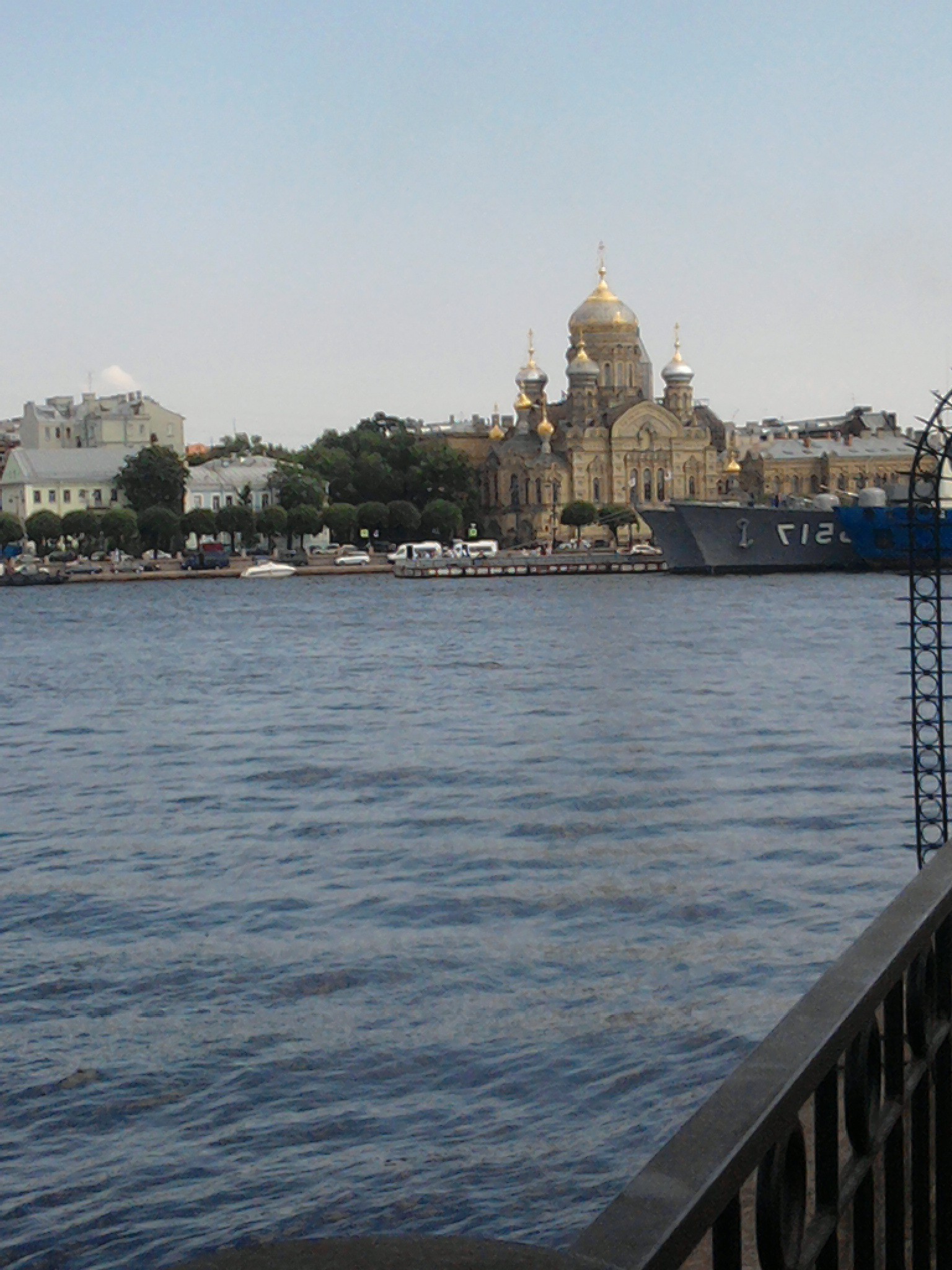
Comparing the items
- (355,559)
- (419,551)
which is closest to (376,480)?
(419,551)

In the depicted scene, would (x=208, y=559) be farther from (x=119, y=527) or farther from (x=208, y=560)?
(x=119, y=527)

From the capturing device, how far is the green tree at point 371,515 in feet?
283

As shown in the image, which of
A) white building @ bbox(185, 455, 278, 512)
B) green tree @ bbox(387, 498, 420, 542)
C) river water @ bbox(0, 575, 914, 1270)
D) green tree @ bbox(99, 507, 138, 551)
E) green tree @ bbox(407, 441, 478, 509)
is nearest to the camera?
river water @ bbox(0, 575, 914, 1270)

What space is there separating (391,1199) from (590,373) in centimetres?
8979

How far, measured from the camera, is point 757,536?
2729 inches

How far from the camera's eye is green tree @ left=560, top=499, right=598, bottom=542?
3578 inches

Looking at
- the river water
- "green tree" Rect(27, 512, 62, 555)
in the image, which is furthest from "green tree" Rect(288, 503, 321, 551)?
the river water

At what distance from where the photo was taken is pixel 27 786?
711 inches

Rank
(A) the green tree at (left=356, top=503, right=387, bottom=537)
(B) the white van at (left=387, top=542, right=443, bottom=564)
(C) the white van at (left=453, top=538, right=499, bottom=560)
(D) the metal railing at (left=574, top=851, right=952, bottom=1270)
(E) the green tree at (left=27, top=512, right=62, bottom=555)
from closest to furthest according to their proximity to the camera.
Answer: (D) the metal railing at (left=574, top=851, right=952, bottom=1270), (B) the white van at (left=387, top=542, right=443, bottom=564), (E) the green tree at (left=27, top=512, right=62, bottom=555), (C) the white van at (left=453, top=538, right=499, bottom=560), (A) the green tree at (left=356, top=503, right=387, bottom=537)

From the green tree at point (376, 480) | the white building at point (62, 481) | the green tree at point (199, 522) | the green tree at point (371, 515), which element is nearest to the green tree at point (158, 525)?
the green tree at point (199, 522)

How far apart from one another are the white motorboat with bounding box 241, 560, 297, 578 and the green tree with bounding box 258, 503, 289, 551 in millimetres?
2918

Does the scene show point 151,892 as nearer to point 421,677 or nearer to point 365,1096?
point 365,1096

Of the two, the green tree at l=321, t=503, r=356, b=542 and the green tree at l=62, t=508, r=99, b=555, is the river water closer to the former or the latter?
the green tree at l=62, t=508, r=99, b=555

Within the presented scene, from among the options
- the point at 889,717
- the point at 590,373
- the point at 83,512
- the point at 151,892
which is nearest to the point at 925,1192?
the point at 151,892
